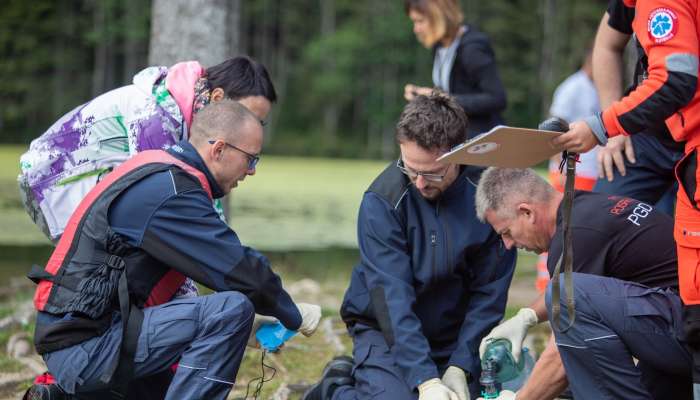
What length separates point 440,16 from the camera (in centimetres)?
536

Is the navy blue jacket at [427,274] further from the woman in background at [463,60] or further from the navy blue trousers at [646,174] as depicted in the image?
the woman in background at [463,60]

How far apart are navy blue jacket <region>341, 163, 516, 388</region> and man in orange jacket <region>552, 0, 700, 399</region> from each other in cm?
88

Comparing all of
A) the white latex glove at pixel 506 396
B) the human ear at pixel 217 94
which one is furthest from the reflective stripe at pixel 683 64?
the human ear at pixel 217 94

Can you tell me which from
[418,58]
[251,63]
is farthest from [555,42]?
[251,63]

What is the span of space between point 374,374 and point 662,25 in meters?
1.67

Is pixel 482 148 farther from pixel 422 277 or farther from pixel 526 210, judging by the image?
pixel 422 277

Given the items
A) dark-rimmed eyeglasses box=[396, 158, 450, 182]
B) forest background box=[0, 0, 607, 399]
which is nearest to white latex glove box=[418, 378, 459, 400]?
dark-rimmed eyeglasses box=[396, 158, 450, 182]

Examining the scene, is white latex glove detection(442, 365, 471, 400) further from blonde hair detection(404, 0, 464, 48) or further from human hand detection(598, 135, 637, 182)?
blonde hair detection(404, 0, 464, 48)

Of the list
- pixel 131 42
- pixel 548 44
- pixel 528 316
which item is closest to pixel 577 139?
pixel 528 316

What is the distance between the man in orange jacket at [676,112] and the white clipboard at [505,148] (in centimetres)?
7

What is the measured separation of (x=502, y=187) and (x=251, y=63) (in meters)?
1.36

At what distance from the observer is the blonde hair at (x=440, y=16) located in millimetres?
5348

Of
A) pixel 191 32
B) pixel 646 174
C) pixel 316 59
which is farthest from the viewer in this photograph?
pixel 316 59

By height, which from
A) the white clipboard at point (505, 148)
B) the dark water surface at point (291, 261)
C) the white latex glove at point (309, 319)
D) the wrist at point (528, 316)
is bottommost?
the dark water surface at point (291, 261)
